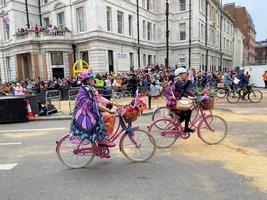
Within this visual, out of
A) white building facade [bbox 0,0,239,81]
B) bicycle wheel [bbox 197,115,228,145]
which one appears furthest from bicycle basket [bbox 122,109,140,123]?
white building facade [bbox 0,0,239,81]

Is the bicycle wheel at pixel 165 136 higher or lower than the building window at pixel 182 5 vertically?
lower

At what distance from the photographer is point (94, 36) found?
29094 mm

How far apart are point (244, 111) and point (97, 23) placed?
21.1 m

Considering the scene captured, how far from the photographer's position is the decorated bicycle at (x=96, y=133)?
5.13 m

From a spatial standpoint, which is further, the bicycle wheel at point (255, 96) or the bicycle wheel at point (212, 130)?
the bicycle wheel at point (255, 96)

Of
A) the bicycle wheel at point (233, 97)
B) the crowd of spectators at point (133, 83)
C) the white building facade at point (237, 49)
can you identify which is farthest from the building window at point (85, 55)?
the white building facade at point (237, 49)

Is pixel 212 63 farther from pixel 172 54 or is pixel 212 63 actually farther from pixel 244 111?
pixel 244 111

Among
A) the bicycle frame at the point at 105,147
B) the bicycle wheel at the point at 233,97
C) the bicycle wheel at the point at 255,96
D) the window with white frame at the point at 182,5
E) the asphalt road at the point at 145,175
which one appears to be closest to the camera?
the asphalt road at the point at 145,175

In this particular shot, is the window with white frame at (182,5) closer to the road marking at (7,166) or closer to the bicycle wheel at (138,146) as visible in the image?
the bicycle wheel at (138,146)

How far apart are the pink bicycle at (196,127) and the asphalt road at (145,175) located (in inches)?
9.4

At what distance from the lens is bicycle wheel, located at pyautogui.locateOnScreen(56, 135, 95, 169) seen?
17.9 feet

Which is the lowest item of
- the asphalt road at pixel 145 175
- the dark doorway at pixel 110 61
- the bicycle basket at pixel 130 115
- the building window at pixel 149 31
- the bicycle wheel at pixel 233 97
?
the asphalt road at pixel 145 175

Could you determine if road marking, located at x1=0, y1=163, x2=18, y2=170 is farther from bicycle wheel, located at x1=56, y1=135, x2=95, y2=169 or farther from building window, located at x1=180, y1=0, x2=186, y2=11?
building window, located at x1=180, y1=0, x2=186, y2=11

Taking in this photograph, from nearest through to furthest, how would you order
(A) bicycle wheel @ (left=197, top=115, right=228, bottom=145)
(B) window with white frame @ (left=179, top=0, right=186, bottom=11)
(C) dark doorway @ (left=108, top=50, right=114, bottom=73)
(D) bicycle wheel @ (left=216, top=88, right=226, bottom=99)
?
(A) bicycle wheel @ (left=197, top=115, right=228, bottom=145), (D) bicycle wheel @ (left=216, top=88, right=226, bottom=99), (C) dark doorway @ (left=108, top=50, right=114, bottom=73), (B) window with white frame @ (left=179, top=0, right=186, bottom=11)
